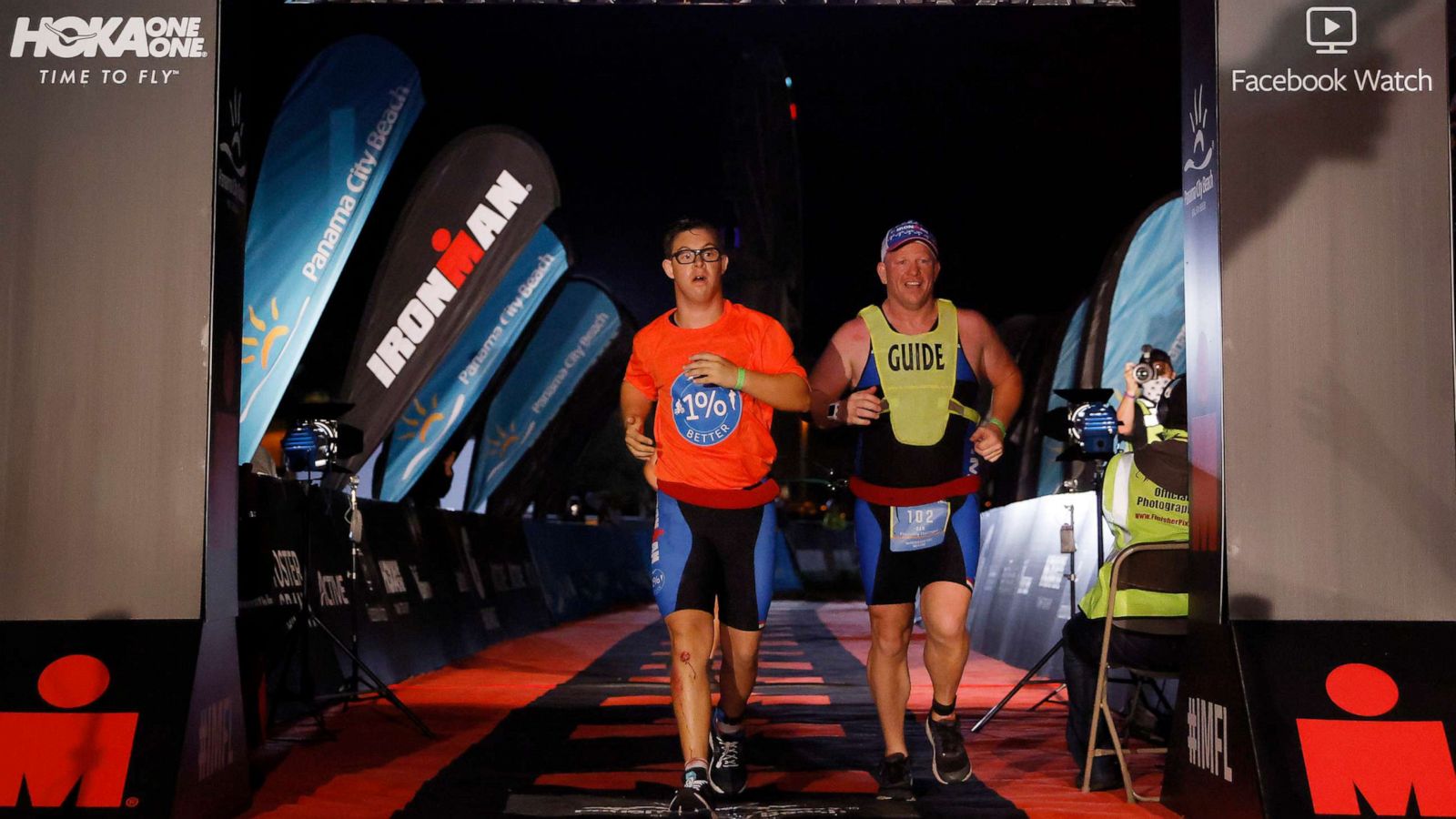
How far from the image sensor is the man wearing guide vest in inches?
233

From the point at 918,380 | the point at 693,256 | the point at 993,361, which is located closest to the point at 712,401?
the point at 693,256

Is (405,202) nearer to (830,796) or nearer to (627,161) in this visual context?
(830,796)

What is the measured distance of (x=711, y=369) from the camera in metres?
5.35

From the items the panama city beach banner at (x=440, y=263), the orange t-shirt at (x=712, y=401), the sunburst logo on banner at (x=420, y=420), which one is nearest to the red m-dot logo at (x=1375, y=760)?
the orange t-shirt at (x=712, y=401)

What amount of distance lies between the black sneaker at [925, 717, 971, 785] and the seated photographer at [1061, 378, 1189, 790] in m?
0.68

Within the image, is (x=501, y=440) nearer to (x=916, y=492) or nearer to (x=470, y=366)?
(x=470, y=366)

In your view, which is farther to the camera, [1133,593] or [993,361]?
[1133,593]

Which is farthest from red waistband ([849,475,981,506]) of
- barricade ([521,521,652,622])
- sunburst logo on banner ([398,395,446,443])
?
barricade ([521,521,652,622])

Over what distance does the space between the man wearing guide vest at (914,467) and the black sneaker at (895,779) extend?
6.6 inches

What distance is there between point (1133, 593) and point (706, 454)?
7.32 ft

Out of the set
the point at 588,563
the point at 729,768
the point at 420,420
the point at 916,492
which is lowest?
the point at 588,563

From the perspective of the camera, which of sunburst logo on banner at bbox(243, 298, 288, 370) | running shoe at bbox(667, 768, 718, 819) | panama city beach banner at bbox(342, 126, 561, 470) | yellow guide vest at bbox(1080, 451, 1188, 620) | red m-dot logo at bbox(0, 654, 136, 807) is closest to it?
red m-dot logo at bbox(0, 654, 136, 807)

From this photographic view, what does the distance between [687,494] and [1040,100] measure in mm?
17802

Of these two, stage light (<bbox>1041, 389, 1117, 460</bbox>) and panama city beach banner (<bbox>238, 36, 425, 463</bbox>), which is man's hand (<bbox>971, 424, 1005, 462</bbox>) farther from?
panama city beach banner (<bbox>238, 36, 425, 463</bbox>)
